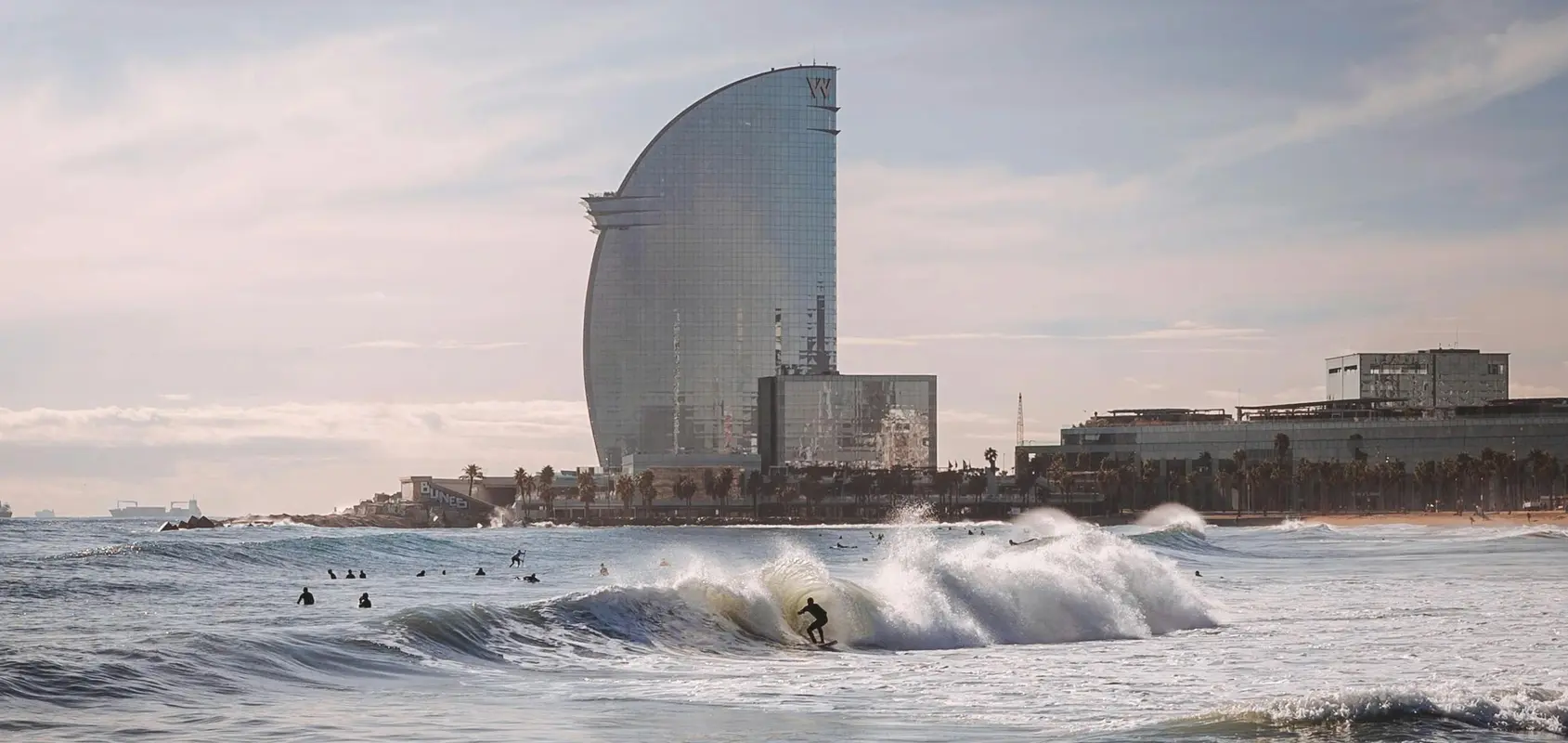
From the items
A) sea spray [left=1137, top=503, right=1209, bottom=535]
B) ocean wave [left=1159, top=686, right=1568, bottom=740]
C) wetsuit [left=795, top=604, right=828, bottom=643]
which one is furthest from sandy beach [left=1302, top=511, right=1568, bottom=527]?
ocean wave [left=1159, top=686, right=1568, bottom=740]

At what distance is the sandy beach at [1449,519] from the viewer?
133875 millimetres

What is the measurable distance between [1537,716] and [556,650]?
16.2 m

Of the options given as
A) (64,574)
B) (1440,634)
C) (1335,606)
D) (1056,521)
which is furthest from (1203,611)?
(1056,521)

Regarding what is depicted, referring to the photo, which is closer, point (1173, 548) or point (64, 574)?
point (64, 574)

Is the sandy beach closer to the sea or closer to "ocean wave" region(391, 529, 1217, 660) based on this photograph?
the sea

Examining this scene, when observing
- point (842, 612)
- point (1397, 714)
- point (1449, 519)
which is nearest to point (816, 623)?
point (842, 612)

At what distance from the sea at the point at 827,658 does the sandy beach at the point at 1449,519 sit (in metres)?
87.1

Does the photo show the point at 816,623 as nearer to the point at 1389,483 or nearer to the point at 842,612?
the point at 842,612

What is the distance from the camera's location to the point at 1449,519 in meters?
149

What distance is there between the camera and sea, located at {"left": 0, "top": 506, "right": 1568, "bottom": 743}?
19.6 meters

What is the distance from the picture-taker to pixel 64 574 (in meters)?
56.3

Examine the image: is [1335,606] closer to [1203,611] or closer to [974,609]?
[1203,611]

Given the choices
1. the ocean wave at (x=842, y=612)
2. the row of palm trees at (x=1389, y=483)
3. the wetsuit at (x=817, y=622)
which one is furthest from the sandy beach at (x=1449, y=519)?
the wetsuit at (x=817, y=622)

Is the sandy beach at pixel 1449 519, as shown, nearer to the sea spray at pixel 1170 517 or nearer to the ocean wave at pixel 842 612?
the sea spray at pixel 1170 517
